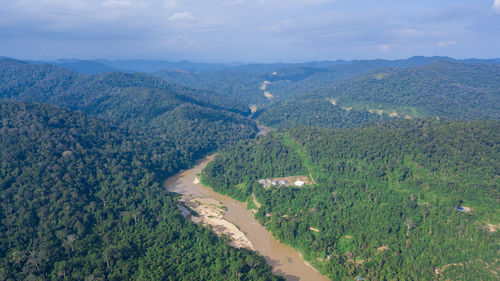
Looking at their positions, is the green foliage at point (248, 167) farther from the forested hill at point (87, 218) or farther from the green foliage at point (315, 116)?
the green foliage at point (315, 116)

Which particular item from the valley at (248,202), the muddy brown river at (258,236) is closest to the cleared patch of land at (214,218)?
the valley at (248,202)

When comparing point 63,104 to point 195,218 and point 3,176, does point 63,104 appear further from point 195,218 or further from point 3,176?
point 195,218

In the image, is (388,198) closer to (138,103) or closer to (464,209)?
(464,209)

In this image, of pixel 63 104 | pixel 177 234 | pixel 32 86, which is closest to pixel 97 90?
pixel 63 104

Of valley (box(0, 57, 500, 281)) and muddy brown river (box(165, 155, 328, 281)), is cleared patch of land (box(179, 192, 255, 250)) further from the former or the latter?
muddy brown river (box(165, 155, 328, 281))

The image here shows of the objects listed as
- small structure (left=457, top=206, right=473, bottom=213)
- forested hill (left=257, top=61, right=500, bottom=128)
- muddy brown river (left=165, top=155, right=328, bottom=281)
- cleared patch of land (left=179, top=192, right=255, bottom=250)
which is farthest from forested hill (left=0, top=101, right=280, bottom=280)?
forested hill (left=257, top=61, right=500, bottom=128)
